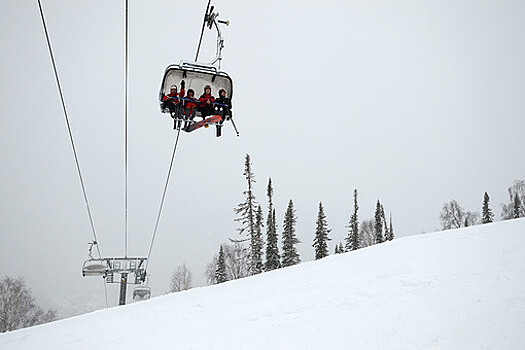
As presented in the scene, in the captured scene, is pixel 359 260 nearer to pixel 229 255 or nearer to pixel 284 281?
pixel 284 281

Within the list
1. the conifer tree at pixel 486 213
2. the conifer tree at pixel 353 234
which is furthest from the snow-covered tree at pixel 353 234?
the conifer tree at pixel 486 213

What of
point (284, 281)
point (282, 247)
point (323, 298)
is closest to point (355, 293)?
point (323, 298)

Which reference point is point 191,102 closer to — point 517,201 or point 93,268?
point 93,268

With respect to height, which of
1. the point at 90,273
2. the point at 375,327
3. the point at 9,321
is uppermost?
the point at 90,273

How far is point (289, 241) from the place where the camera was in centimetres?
3631

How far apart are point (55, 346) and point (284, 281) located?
8.53 metres

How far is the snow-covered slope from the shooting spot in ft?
21.0

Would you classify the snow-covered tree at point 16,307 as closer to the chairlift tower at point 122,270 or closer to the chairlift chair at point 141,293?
the chairlift tower at point 122,270

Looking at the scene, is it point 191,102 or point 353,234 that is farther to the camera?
point 353,234

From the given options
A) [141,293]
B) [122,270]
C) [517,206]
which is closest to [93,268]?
[122,270]

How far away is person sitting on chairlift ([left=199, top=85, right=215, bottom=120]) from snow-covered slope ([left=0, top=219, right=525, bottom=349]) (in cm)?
629

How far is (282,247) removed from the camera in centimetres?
3622

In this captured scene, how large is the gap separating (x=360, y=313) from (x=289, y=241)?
94.1 ft

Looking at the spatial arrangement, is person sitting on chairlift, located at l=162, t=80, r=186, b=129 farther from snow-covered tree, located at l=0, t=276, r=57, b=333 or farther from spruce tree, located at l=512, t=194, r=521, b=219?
spruce tree, located at l=512, t=194, r=521, b=219
